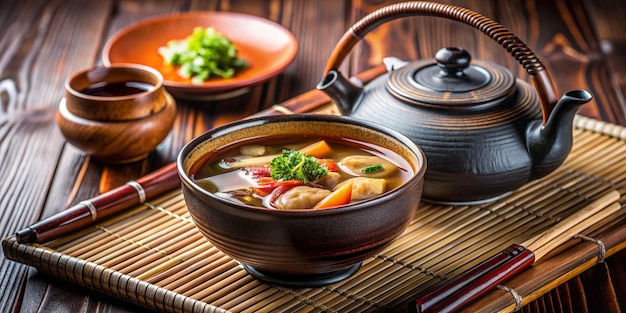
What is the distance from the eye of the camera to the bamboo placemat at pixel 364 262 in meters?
1.44

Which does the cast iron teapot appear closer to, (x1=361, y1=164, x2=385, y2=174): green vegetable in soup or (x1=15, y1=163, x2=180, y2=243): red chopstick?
(x1=361, y1=164, x2=385, y2=174): green vegetable in soup

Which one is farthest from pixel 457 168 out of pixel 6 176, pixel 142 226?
pixel 6 176

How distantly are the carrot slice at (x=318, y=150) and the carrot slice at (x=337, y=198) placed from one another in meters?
0.18

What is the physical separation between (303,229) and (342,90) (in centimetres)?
61

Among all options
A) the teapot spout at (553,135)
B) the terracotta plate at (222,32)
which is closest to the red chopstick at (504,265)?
the teapot spout at (553,135)

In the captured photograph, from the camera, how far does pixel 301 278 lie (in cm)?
147

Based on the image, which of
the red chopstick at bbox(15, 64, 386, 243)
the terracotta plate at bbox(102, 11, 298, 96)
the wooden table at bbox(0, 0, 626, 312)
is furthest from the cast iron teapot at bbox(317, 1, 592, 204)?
the terracotta plate at bbox(102, 11, 298, 96)

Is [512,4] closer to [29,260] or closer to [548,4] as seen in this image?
[548,4]

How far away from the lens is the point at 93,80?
6.86 ft

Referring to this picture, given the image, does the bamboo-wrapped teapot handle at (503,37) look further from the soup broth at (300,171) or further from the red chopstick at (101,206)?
the red chopstick at (101,206)

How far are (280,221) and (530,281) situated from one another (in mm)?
493

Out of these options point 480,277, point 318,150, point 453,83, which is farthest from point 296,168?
point 453,83

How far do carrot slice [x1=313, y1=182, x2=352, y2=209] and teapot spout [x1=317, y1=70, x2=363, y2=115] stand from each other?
18.4 inches

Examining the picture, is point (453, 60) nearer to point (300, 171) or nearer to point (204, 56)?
point (300, 171)
